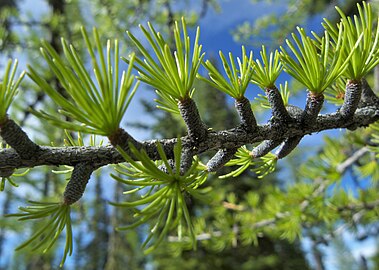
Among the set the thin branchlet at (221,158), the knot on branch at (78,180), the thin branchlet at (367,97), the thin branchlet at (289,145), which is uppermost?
the thin branchlet at (367,97)

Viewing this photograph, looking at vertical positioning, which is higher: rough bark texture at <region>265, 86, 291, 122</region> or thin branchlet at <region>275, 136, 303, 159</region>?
rough bark texture at <region>265, 86, 291, 122</region>

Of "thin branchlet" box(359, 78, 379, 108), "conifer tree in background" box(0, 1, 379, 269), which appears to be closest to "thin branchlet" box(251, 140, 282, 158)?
"conifer tree in background" box(0, 1, 379, 269)

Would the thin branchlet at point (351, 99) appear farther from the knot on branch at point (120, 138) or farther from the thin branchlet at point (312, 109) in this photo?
the knot on branch at point (120, 138)

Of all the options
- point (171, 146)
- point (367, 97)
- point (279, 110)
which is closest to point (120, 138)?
point (171, 146)

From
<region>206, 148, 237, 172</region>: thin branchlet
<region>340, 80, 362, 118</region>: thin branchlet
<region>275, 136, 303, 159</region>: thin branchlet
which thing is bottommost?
<region>206, 148, 237, 172</region>: thin branchlet

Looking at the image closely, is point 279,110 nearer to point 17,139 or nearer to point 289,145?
point 289,145

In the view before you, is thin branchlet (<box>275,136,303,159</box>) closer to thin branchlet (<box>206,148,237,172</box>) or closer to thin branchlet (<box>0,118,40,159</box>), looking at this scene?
thin branchlet (<box>206,148,237,172</box>)

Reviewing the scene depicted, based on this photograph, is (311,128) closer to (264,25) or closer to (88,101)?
(88,101)

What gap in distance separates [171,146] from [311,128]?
0.15 m

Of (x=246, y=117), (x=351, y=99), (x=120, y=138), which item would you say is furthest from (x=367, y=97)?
(x=120, y=138)

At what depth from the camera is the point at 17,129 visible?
11.9 inches

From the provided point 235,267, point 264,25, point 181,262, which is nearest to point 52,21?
point 264,25

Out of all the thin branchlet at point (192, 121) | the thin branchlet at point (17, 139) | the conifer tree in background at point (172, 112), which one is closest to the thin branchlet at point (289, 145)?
the conifer tree in background at point (172, 112)

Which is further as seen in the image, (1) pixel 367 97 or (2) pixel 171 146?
(1) pixel 367 97
